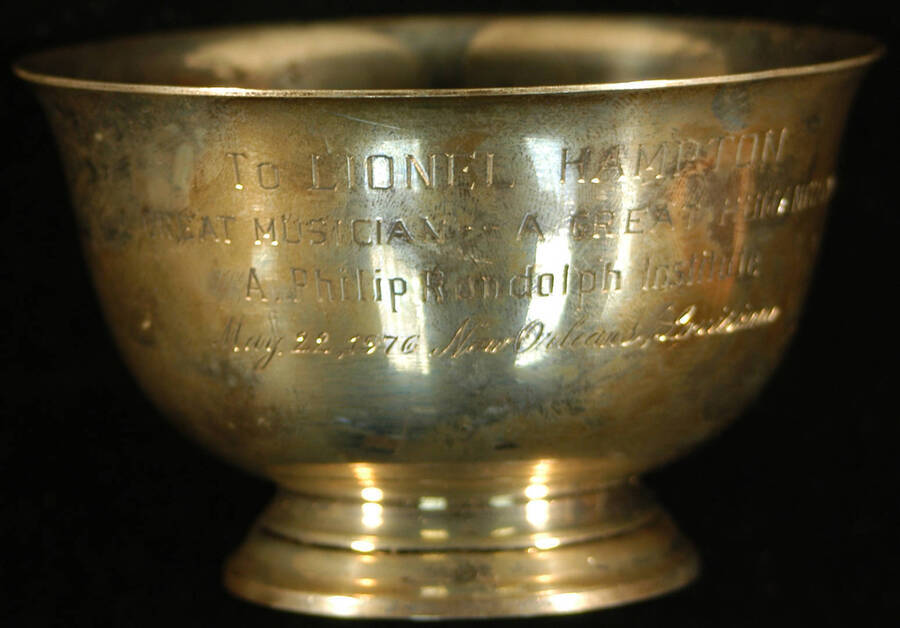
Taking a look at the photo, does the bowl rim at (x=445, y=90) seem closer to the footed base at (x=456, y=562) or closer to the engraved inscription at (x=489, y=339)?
the engraved inscription at (x=489, y=339)

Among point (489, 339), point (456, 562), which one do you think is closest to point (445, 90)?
point (489, 339)

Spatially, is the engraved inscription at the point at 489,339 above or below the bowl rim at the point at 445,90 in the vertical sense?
below

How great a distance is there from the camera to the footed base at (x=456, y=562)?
141 centimetres

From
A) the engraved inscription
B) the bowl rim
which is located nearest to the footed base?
the engraved inscription

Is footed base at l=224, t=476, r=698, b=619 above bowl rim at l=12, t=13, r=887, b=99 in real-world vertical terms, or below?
below

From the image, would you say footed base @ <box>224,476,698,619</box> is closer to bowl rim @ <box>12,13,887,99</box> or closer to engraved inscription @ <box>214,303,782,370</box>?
engraved inscription @ <box>214,303,782,370</box>

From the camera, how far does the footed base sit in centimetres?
141

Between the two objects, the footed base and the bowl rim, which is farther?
the footed base

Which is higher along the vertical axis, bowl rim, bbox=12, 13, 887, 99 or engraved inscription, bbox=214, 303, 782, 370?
bowl rim, bbox=12, 13, 887, 99

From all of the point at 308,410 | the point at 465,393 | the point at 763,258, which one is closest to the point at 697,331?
the point at 763,258

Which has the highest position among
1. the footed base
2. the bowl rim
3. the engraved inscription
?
the bowl rim

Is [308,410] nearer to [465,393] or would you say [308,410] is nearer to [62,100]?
[465,393]

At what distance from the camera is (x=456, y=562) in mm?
1412

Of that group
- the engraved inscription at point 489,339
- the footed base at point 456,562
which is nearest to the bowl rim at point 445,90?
the engraved inscription at point 489,339
